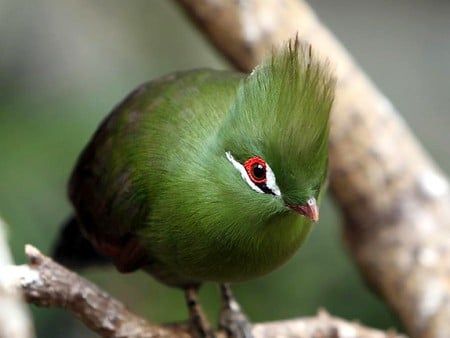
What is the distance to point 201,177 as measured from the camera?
74.1 inches

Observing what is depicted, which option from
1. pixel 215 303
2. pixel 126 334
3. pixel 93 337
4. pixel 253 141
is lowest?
pixel 93 337

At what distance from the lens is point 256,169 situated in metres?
1.75

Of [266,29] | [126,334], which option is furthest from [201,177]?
[266,29]

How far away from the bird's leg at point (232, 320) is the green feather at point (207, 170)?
254 mm

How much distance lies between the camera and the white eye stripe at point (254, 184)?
1.73 m

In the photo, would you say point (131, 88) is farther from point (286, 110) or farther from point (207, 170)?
point (286, 110)

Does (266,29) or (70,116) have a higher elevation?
(266,29)

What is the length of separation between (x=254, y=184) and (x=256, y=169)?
4cm

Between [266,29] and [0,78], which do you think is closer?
[266,29]

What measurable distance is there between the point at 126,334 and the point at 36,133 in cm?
147

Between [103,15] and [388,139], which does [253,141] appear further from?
[103,15]

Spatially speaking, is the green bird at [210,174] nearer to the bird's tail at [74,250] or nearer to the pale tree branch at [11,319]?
the bird's tail at [74,250]

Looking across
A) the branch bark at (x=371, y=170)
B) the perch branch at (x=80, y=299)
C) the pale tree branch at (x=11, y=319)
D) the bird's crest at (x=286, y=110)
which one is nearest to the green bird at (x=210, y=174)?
the bird's crest at (x=286, y=110)

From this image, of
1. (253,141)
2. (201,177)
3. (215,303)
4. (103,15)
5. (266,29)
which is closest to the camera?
(253,141)
